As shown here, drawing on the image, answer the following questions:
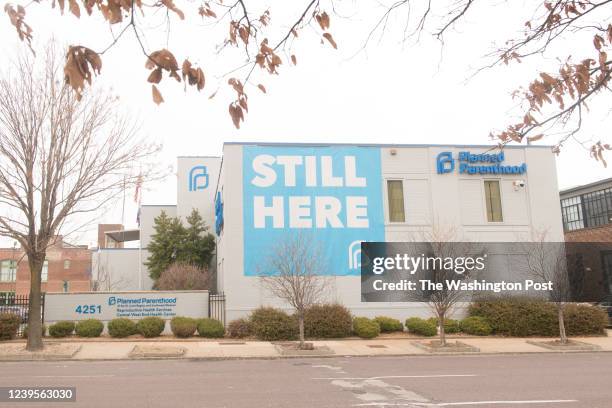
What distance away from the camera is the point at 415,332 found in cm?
2589

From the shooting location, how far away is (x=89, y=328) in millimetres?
24219

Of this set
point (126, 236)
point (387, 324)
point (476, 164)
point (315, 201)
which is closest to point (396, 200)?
point (315, 201)

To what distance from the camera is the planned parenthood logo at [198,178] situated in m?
46.8

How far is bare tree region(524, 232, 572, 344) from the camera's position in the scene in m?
22.7

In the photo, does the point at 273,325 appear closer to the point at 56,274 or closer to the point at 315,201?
the point at 315,201

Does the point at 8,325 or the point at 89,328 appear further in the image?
the point at 89,328

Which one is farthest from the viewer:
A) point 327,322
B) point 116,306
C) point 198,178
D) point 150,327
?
point 198,178

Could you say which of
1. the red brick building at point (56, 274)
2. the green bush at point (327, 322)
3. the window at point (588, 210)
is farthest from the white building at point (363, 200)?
the red brick building at point (56, 274)

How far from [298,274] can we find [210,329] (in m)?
4.91

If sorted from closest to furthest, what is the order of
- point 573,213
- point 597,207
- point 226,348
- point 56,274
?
point 226,348 → point 597,207 → point 573,213 → point 56,274

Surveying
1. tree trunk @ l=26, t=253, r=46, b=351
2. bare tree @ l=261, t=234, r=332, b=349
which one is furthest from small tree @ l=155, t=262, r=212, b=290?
tree trunk @ l=26, t=253, r=46, b=351

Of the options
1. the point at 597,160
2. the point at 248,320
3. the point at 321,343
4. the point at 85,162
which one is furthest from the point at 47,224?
the point at 597,160

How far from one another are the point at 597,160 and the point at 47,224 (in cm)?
1873

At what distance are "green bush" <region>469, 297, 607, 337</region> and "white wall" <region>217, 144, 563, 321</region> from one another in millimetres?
3423
